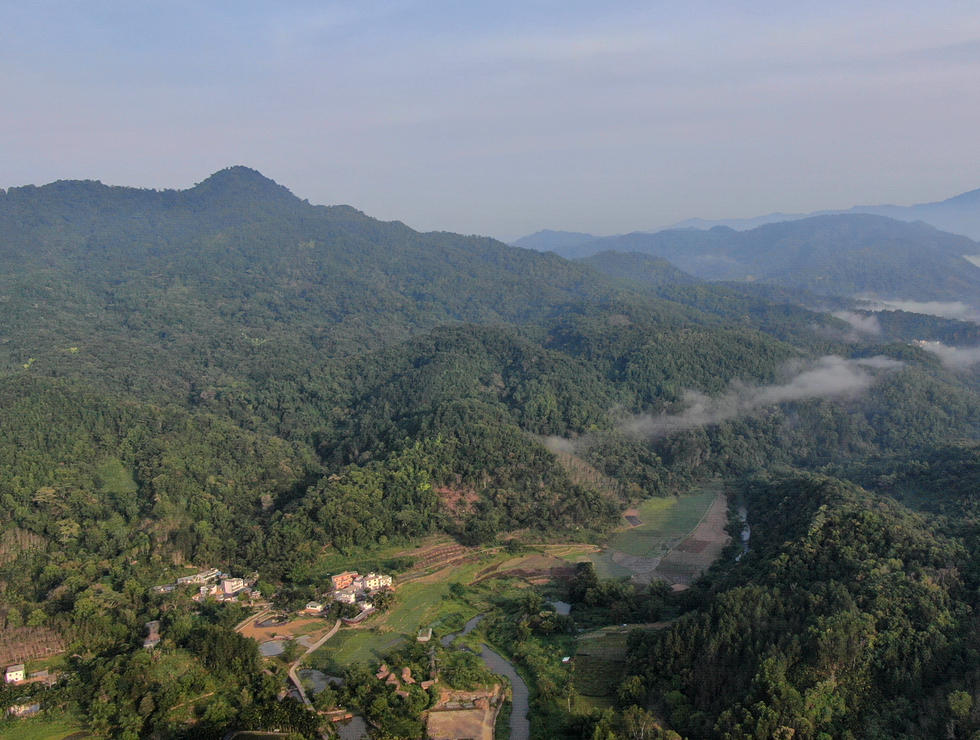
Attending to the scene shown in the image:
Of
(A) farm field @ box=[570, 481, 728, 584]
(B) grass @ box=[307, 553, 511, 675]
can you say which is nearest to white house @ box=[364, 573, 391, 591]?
(B) grass @ box=[307, 553, 511, 675]

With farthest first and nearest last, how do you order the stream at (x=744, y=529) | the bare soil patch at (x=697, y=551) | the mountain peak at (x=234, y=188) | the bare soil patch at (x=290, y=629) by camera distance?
the mountain peak at (x=234, y=188) < the stream at (x=744, y=529) < the bare soil patch at (x=697, y=551) < the bare soil patch at (x=290, y=629)

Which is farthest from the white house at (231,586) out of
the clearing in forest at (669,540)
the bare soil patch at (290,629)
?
the clearing in forest at (669,540)

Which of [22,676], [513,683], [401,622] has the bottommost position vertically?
[513,683]

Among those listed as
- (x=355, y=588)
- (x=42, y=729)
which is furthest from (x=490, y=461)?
(x=42, y=729)

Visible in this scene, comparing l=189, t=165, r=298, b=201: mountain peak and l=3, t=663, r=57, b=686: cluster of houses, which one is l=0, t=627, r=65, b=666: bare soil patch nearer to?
l=3, t=663, r=57, b=686: cluster of houses

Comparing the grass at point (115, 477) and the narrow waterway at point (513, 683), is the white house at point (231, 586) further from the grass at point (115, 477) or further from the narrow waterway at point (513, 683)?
the grass at point (115, 477)

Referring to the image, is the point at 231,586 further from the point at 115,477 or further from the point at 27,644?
the point at 115,477
